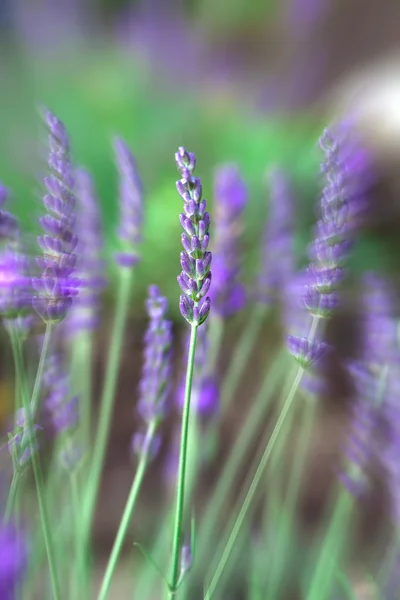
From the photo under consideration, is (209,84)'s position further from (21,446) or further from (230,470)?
(21,446)

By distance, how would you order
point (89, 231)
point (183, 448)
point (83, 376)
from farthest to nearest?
point (83, 376) < point (89, 231) < point (183, 448)

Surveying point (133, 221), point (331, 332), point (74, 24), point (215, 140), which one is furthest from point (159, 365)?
point (74, 24)

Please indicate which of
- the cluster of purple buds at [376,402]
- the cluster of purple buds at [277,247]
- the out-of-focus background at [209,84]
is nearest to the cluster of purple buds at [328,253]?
the cluster of purple buds at [376,402]

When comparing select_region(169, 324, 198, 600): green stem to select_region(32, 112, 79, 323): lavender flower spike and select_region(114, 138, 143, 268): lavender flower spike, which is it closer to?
select_region(32, 112, 79, 323): lavender flower spike

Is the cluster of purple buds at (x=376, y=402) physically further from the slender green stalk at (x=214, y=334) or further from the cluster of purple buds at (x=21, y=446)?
the cluster of purple buds at (x=21, y=446)

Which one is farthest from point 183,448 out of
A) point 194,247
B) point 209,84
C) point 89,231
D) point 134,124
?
point 209,84

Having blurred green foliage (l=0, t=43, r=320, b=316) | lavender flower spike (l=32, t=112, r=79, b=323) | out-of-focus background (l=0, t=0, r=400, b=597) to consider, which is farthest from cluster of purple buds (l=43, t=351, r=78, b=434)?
blurred green foliage (l=0, t=43, r=320, b=316)
